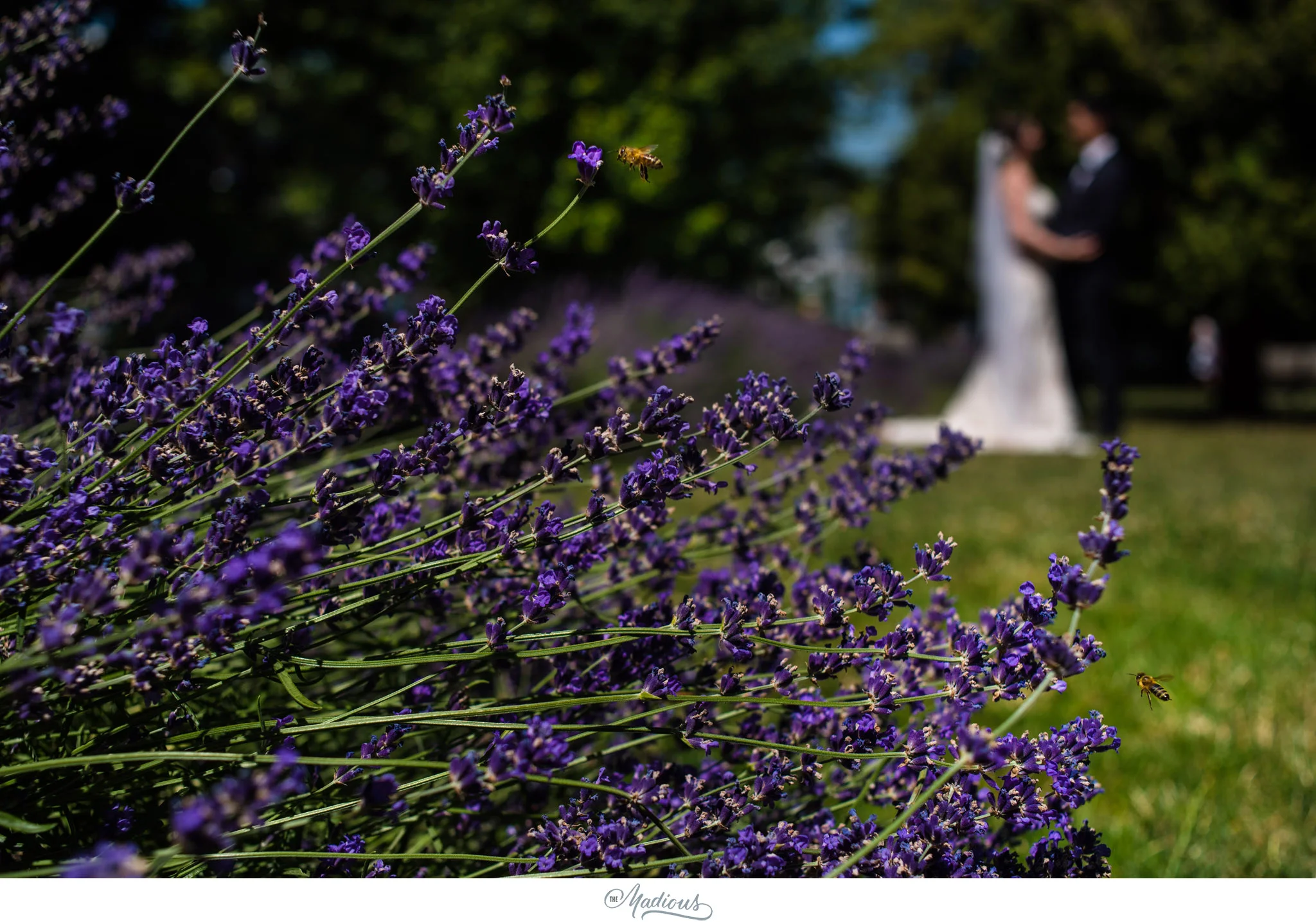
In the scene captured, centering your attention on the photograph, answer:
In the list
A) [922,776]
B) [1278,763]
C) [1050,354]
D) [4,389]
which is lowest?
[1278,763]

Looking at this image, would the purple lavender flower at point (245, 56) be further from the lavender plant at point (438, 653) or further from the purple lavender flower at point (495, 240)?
the purple lavender flower at point (495, 240)

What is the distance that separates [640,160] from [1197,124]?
1633 centimetres

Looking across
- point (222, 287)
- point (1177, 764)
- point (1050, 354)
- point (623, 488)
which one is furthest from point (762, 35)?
point (623, 488)

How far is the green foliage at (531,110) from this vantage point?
1581 centimetres

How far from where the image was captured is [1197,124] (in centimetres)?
1516

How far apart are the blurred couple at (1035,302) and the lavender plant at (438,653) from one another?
9449mm

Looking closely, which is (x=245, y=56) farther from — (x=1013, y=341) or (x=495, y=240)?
(x=1013, y=341)

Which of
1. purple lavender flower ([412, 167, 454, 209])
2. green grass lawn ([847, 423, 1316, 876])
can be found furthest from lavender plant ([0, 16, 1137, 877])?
green grass lawn ([847, 423, 1316, 876])

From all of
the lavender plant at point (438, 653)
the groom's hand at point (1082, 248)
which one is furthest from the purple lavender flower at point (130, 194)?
the groom's hand at point (1082, 248)

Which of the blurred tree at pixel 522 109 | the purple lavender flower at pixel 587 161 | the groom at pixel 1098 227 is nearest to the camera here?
the purple lavender flower at pixel 587 161

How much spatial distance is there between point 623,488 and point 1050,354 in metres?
11.5

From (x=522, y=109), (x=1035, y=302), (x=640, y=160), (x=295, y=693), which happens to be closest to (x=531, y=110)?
(x=522, y=109)

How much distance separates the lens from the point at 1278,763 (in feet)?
8.57
